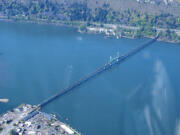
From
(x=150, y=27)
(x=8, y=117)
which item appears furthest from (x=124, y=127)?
(x=150, y=27)

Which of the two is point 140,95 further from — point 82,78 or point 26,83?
point 26,83

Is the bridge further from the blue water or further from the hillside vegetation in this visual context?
the hillside vegetation

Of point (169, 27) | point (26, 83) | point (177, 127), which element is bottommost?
point (177, 127)

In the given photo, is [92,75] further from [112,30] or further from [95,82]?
[112,30]

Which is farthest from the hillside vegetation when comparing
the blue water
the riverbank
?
the blue water

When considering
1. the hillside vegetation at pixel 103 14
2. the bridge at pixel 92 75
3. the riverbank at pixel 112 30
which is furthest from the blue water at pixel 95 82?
the hillside vegetation at pixel 103 14

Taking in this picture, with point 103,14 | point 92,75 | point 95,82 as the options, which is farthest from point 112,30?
point 95,82
